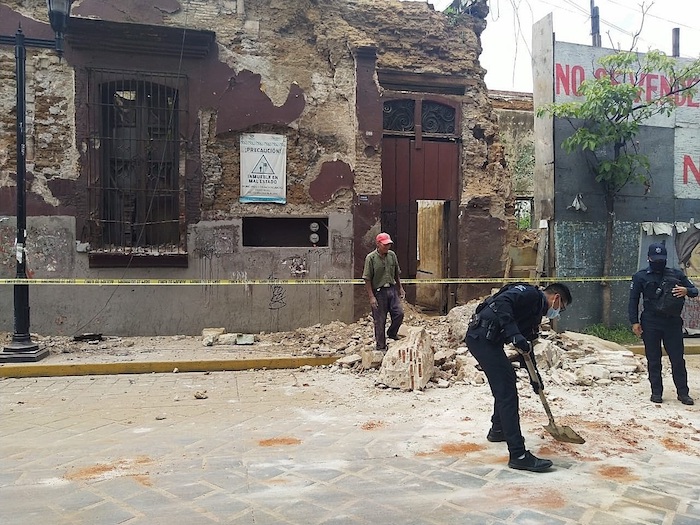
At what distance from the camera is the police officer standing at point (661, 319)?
6.57 metres

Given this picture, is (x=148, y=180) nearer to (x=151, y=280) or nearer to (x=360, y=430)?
(x=151, y=280)

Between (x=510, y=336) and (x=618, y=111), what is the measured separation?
7.87 m

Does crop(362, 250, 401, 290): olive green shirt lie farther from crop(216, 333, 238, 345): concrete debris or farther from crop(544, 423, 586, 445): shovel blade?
crop(544, 423, 586, 445): shovel blade

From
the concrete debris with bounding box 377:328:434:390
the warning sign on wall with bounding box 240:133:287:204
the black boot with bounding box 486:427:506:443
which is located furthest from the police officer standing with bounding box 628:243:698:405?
the warning sign on wall with bounding box 240:133:287:204

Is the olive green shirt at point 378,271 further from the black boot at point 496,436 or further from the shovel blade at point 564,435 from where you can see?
the shovel blade at point 564,435

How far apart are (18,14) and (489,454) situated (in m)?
9.71

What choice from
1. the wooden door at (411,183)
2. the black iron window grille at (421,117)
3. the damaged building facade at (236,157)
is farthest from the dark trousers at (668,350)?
the black iron window grille at (421,117)

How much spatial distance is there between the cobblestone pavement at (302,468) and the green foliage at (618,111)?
6.41 meters

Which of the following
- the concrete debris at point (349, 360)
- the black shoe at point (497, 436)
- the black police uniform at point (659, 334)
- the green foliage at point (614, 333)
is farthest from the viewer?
the green foliage at point (614, 333)

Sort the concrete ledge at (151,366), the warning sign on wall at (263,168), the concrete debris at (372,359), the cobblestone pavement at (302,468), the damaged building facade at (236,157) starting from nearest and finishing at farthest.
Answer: the cobblestone pavement at (302,468) → the concrete ledge at (151,366) → the concrete debris at (372,359) → the damaged building facade at (236,157) → the warning sign on wall at (263,168)

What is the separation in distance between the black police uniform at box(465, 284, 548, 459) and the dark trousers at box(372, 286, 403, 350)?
365cm

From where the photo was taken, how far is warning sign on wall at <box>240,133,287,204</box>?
1038 centimetres

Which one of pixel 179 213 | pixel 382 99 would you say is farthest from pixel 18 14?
pixel 382 99

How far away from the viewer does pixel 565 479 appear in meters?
4.19
